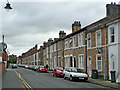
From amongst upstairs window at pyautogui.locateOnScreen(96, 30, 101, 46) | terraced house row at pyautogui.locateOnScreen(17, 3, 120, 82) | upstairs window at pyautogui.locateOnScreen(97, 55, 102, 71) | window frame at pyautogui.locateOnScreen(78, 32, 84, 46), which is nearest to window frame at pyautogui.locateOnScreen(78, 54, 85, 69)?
terraced house row at pyautogui.locateOnScreen(17, 3, 120, 82)

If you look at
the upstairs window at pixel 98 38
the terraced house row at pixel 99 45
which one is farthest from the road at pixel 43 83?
→ the upstairs window at pixel 98 38

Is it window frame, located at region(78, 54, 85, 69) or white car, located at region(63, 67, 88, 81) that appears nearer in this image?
white car, located at region(63, 67, 88, 81)

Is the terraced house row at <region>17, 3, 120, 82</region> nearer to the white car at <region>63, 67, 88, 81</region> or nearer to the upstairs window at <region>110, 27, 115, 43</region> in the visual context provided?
the upstairs window at <region>110, 27, 115, 43</region>

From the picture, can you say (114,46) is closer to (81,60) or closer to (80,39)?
(81,60)

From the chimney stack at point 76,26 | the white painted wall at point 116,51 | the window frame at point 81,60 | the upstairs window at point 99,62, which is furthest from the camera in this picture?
the chimney stack at point 76,26

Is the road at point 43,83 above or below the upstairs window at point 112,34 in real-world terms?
below

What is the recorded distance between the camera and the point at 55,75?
101ft

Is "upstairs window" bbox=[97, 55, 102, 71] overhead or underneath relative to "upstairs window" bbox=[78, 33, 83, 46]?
underneath

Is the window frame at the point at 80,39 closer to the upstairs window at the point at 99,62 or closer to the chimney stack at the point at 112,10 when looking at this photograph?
the upstairs window at the point at 99,62

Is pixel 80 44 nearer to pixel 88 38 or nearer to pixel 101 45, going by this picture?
pixel 88 38

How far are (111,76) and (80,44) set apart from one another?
1205 cm

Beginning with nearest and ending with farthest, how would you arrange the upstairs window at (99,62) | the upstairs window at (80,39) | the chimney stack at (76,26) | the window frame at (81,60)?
the upstairs window at (99,62)
the window frame at (81,60)
the upstairs window at (80,39)
the chimney stack at (76,26)

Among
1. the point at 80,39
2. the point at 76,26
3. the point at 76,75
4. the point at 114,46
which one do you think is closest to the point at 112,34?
the point at 114,46

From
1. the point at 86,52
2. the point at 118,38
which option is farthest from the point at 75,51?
the point at 118,38
